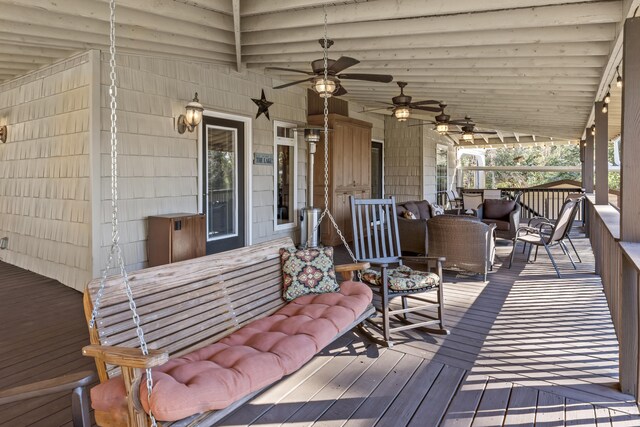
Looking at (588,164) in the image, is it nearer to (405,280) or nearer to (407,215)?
(407,215)

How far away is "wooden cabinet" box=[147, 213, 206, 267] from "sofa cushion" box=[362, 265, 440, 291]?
2.34 metres

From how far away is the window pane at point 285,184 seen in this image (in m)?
7.17

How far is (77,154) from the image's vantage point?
483cm

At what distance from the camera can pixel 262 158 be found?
259 inches

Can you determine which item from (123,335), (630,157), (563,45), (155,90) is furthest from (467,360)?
(155,90)

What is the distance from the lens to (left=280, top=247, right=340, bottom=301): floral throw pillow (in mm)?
3305

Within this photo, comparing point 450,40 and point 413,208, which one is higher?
point 450,40

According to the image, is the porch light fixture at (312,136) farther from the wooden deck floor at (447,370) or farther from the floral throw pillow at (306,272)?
the floral throw pillow at (306,272)

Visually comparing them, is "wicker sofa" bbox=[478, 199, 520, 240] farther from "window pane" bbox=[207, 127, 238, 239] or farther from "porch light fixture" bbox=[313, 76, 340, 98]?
"porch light fixture" bbox=[313, 76, 340, 98]

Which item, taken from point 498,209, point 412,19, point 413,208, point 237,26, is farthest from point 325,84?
point 498,209

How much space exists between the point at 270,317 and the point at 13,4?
12.0ft

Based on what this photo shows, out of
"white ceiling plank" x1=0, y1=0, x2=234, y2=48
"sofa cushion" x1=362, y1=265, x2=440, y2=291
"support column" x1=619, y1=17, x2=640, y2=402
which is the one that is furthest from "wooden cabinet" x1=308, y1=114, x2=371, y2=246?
"support column" x1=619, y1=17, x2=640, y2=402

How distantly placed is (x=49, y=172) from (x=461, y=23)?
16.6 ft

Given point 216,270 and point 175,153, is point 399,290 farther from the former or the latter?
point 175,153
